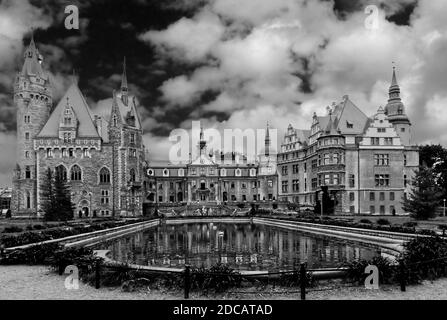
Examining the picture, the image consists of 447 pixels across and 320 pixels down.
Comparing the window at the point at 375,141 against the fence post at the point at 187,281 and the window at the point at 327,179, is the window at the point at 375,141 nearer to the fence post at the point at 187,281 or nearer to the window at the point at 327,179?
the window at the point at 327,179

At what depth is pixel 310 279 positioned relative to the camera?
11.2m

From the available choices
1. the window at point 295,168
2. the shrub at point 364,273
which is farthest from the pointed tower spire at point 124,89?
the shrub at point 364,273

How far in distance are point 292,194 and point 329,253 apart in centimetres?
5364

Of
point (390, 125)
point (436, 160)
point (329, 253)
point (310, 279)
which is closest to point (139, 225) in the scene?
point (329, 253)

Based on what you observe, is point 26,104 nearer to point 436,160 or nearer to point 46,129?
point 46,129

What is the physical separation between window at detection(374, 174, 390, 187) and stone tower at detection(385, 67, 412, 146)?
762 cm

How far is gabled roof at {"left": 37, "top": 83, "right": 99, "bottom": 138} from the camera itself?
63.3m

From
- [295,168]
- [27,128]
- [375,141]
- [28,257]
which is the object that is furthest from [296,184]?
[28,257]

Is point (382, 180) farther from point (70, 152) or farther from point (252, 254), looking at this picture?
point (70, 152)

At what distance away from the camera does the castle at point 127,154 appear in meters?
59.2

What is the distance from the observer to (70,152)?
63.2 meters

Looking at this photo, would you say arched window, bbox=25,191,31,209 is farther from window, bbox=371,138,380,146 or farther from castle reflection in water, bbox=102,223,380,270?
window, bbox=371,138,380,146

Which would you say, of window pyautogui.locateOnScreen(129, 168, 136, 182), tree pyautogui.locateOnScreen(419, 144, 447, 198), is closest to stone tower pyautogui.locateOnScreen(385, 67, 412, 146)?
tree pyautogui.locateOnScreen(419, 144, 447, 198)
